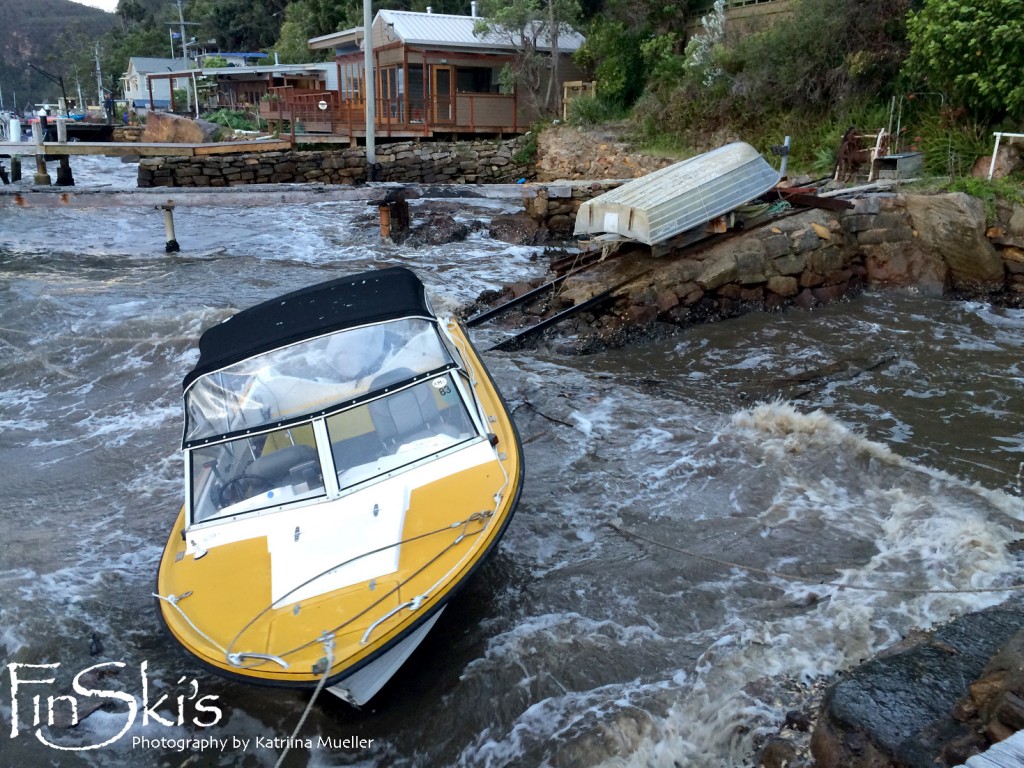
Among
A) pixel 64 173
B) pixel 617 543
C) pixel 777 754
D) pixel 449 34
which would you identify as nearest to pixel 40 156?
pixel 64 173

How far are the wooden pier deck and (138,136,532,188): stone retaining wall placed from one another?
39 cm

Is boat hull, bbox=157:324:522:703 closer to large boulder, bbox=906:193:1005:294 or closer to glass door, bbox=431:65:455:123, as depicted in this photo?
large boulder, bbox=906:193:1005:294

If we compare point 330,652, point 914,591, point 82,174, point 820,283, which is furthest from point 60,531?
point 82,174

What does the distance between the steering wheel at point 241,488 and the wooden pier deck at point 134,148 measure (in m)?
18.2

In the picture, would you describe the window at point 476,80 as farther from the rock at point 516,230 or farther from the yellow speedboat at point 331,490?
the yellow speedboat at point 331,490

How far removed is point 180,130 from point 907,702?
31.2 meters

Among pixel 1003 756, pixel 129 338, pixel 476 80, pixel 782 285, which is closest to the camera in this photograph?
pixel 1003 756

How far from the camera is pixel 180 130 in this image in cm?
2977

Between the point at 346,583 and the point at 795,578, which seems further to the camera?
the point at 795,578

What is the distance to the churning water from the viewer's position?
499 cm

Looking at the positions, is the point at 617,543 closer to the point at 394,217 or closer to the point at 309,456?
the point at 309,456

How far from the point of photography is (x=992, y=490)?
706 cm

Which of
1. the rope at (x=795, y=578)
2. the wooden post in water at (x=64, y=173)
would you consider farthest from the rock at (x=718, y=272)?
the wooden post in water at (x=64, y=173)

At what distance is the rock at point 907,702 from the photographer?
385 centimetres
